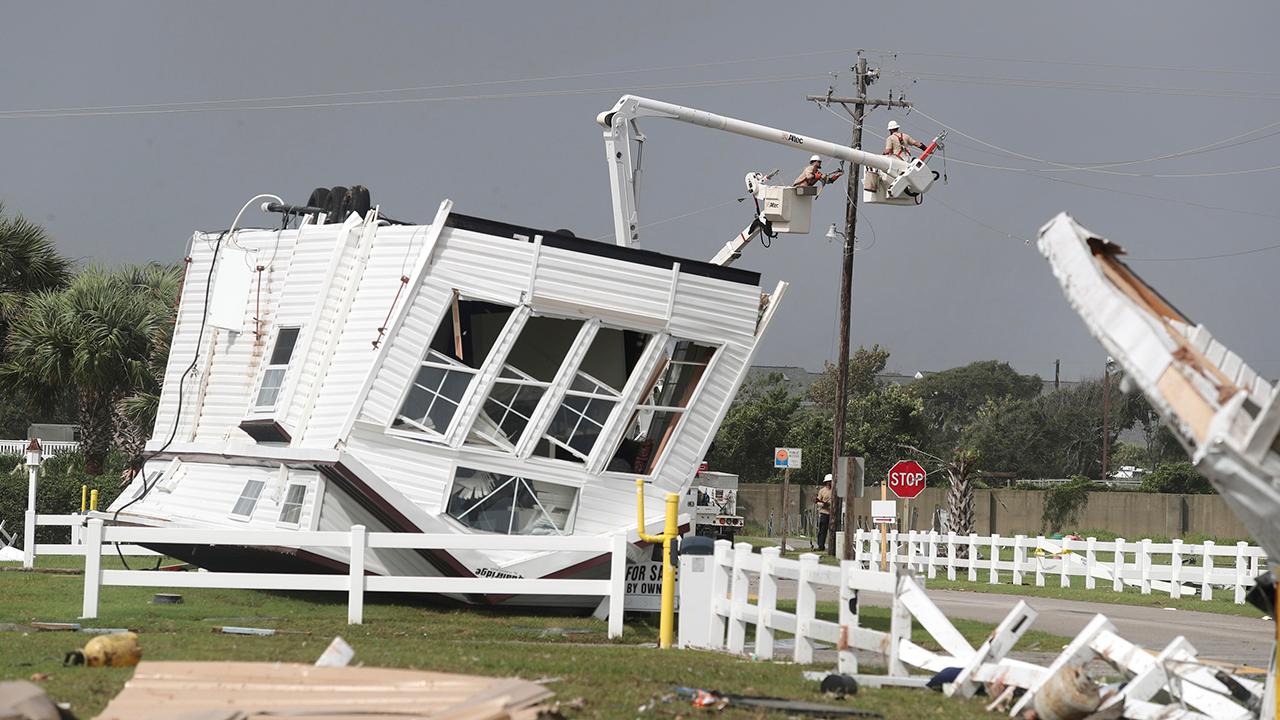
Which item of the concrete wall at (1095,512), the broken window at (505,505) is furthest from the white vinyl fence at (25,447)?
the broken window at (505,505)

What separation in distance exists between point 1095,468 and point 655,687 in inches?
3051

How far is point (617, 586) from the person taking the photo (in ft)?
52.2

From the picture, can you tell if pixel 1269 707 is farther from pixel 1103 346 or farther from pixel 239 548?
pixel 239 548

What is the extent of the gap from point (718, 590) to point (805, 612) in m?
1.90

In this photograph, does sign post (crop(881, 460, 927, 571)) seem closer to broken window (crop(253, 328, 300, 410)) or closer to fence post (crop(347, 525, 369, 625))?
broken window (crop(253, 328, 300, 410))

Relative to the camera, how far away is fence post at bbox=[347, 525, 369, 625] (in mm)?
15734

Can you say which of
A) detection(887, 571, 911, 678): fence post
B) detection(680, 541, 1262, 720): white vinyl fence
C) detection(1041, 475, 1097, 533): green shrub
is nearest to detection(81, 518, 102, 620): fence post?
detection(680, 541, 1262, 720): white vinyl fence

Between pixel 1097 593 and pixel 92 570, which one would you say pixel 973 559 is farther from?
pixel 92 570

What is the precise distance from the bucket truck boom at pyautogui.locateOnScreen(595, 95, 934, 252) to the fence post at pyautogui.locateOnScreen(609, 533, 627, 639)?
7065mm

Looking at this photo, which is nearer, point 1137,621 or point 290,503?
point 290,503

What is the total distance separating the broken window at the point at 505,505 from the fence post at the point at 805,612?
6.28m

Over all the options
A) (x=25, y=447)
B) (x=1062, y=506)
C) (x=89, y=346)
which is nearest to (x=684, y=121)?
(x=89, y=346)

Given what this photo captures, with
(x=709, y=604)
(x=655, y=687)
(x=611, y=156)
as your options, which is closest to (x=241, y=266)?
(x=611, y=156)

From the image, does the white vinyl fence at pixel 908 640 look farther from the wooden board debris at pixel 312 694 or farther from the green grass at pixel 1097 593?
the green grass at pixel 1097 593
